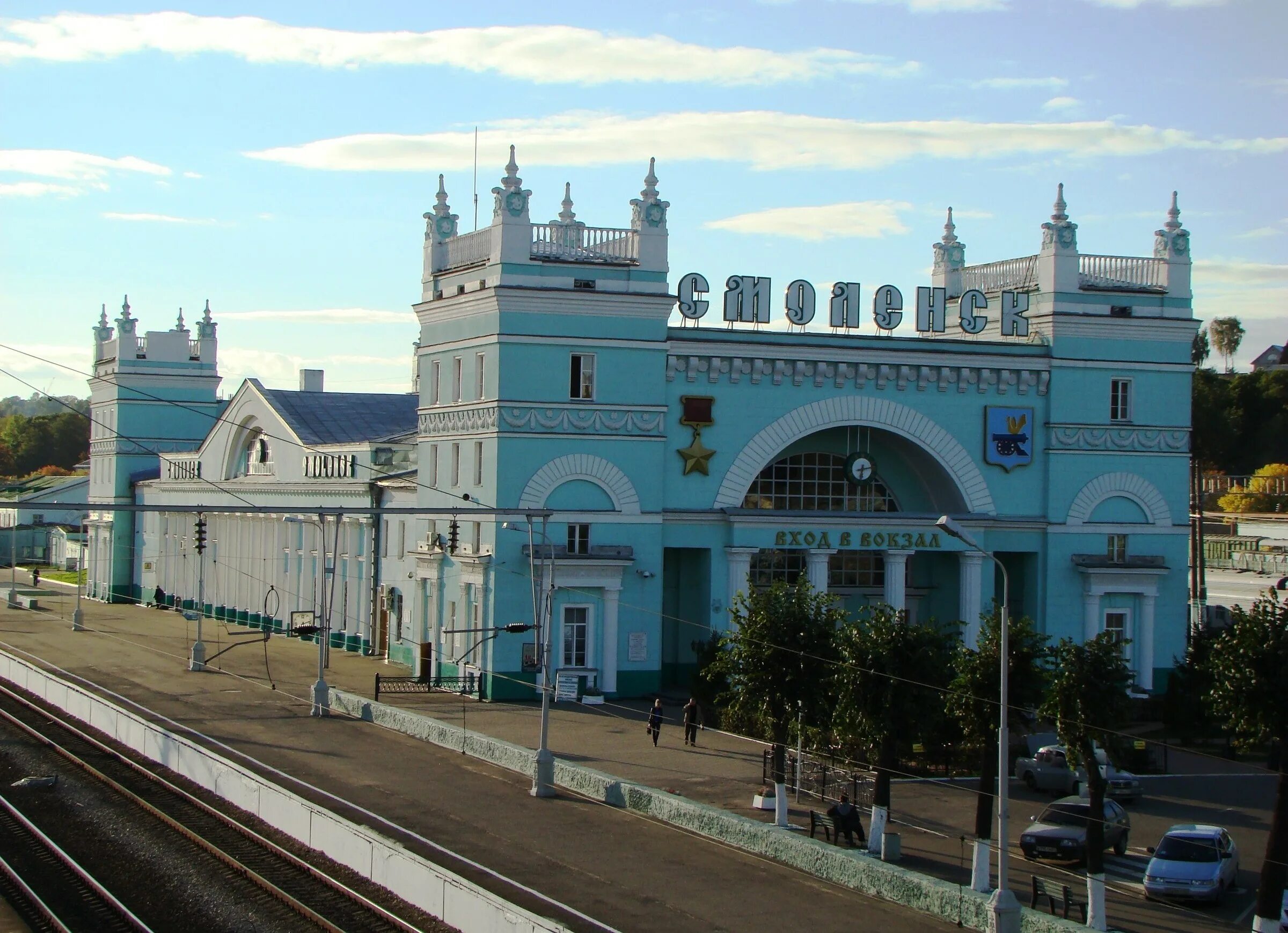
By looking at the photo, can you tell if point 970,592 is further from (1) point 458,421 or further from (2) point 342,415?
(2) point 342,415

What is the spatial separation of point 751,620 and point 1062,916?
12.2 m

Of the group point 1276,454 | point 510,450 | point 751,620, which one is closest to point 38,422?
point 1276,454

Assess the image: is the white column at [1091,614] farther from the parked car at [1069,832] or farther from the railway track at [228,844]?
the railway track at [228,844]

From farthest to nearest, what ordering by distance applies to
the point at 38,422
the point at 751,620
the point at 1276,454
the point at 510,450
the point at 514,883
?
the point at 38,422 < the point at 1276,454 < the point at 510,450 < the point at 751,620 < the point at 514,883

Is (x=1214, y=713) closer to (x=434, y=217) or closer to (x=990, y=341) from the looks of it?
(x=990, y=341)

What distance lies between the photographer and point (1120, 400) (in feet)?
191

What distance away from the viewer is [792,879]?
30234 mm

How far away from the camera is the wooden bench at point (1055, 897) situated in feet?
98.9

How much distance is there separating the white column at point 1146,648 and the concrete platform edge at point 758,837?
84.3ft

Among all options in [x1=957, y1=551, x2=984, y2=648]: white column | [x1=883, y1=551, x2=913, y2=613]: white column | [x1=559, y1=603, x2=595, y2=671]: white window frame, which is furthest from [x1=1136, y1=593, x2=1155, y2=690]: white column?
[x1=559, y1=603, x2=595, y2=671]: white window frame

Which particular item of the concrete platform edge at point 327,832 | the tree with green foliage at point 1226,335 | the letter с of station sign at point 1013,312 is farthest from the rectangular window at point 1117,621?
the tree with green foliage at point 1226,335

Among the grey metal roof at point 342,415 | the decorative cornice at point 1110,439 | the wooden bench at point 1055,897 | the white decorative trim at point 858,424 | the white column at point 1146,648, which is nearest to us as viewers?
the wooden bench at point 1055,897

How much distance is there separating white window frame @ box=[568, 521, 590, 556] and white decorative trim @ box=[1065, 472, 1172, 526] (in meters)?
18.4

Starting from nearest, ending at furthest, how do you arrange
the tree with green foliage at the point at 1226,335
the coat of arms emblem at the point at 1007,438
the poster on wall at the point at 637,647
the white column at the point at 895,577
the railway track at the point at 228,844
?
the railway track at the point at 228,844 < the poster on wall at the point at 637,647 < the white column at the point at 895,577 < the coat of arms emblem at the point at 1007,438 < the tree with green foliage at the point at 1226,335
